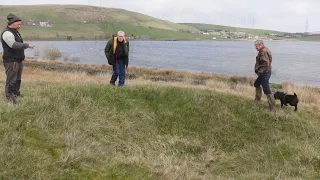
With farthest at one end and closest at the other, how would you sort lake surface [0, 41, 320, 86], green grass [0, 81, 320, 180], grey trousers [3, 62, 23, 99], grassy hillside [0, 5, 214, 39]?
grassy hillside [0, 5, 214, 39], lake surface [0, 41, 320, 86], grey trousers [3, 62, 23, 99], green grass [0, 81, 320, 180]

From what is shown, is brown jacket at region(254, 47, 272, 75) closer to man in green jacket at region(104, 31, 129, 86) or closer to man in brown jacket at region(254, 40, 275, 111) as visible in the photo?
man in brown jacket at region(254, 40, 275, 111)

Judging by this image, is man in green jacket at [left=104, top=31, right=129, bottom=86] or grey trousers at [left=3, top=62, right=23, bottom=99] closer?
grey trousers at [left=3, top=62, right=23, bottom=99]

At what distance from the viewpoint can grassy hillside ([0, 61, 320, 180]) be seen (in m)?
6.30

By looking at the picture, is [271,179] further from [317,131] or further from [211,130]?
[317,131]

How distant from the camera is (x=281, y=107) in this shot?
39.1 ft

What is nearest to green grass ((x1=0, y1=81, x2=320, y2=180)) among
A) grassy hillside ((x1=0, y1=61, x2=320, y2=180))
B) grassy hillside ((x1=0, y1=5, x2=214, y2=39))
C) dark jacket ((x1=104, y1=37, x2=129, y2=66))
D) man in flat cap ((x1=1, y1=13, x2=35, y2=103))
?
grassy hillside ((x1=0, y1=61, x2=320, y2=180))

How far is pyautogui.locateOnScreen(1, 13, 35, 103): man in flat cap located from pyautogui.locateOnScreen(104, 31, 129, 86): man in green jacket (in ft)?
11.4

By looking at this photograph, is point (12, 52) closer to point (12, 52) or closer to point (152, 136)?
point (12, 52)

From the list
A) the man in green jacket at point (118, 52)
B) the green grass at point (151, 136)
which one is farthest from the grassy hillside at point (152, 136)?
the man in green jacket at point (118, 52)

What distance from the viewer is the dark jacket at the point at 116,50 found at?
1158 cm

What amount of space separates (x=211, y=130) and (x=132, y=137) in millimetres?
2637

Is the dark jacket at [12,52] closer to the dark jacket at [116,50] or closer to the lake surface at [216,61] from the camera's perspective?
the dark jacket at [116,50]

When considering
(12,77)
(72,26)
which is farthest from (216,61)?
(72,26)

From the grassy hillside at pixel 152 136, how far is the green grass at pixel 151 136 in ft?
0.07
